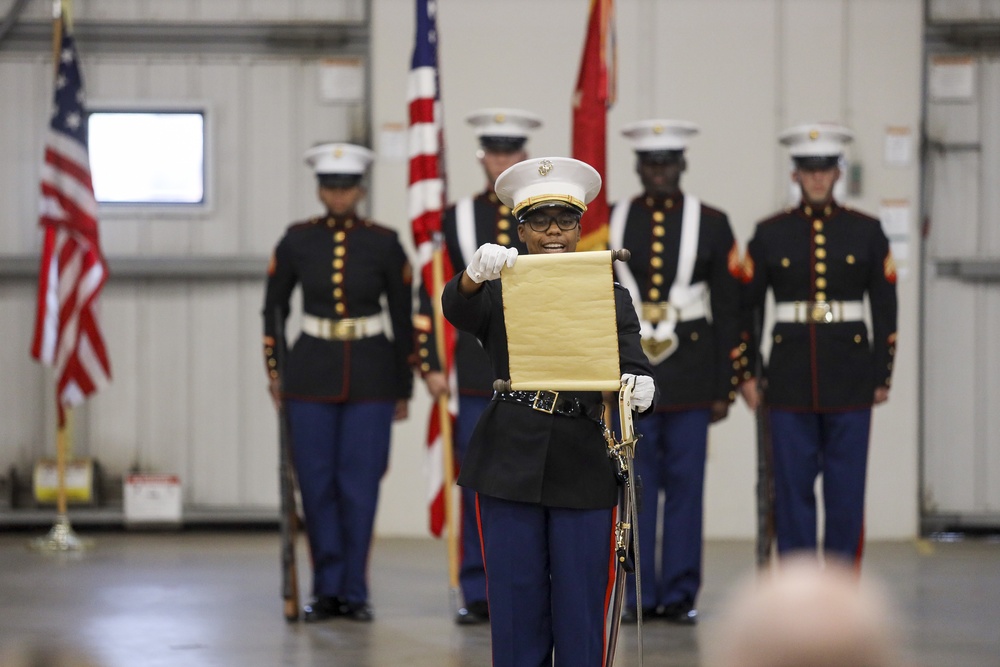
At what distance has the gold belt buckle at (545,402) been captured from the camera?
9.80 feet

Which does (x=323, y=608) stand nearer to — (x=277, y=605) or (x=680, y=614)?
(x=277, y=605)

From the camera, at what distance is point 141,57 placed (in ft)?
23.0

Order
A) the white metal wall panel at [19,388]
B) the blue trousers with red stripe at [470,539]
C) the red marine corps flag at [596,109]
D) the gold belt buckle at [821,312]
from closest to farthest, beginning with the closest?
1. the red marine corps flag at [596,109]
2. the blue trousers with red stripe at [470,539]
3. the gold belt buckle at [821,312]
4. the white metal wall panel at [19,388]

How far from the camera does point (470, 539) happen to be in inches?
191

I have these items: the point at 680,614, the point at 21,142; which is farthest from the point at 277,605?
the point at 21,142

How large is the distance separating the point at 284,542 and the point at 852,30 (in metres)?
3.99

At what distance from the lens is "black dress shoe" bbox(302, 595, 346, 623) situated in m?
4.85

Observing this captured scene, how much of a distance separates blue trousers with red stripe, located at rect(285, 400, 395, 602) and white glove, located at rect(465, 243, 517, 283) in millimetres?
2113

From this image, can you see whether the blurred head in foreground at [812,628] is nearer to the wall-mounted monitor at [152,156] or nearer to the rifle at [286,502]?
the rifle at [286,502]

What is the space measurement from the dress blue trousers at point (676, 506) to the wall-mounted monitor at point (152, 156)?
3.22 m

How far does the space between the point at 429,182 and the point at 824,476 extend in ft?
5.98

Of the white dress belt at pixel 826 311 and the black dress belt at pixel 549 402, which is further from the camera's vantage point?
the white dress belt at pixel 826 311

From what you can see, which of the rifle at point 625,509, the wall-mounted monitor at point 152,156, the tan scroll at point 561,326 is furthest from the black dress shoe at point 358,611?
the wall-mounted monitor at point 152,156

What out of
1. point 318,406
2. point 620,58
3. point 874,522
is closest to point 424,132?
point 318,406
